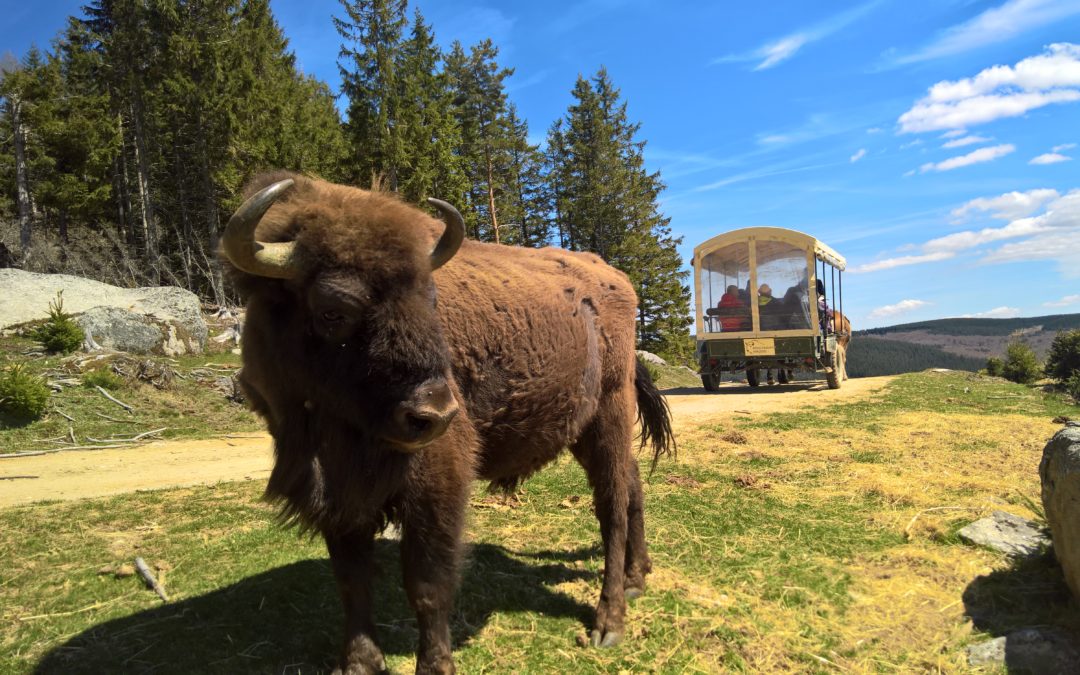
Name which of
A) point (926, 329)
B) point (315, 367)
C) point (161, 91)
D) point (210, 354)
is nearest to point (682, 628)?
point (315, 367)

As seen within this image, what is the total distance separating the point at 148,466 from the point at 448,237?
7814 millimetres

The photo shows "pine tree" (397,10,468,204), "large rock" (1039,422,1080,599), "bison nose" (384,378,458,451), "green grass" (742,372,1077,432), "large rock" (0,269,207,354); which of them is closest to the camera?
"bison nose" (384,378,458,451)

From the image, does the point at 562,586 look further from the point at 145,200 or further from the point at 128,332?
the point at 145,200

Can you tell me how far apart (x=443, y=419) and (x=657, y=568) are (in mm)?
2901

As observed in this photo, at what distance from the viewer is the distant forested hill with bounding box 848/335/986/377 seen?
25.9m

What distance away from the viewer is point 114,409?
11203 mm

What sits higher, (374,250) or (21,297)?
(21,297)

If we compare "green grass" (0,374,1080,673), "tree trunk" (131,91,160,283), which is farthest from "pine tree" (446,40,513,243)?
"green grass" (0,374,1080,673)

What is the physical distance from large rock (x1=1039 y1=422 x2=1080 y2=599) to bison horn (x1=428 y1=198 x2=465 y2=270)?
3.70 m

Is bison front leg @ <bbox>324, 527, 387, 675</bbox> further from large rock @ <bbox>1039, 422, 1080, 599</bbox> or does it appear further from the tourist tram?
the tourist tram

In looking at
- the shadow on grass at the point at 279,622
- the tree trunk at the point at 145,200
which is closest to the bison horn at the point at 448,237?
the shadow on grass at the point at 279,622

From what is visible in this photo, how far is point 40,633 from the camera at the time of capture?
3346mm

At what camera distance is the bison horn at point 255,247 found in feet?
7.91

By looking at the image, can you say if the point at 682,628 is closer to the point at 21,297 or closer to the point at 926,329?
the point at 21,297
